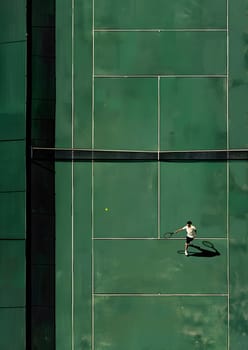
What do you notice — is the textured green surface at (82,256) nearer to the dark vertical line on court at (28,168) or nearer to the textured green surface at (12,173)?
the dark vertical line on court at (28,168)

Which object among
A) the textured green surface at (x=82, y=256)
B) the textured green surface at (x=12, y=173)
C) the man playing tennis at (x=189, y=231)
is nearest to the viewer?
the textured green surface at (x=12, y=173)

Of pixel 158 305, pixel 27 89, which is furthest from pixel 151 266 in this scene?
pixel 27 89

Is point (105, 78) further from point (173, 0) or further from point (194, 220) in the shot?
point (194, 220)

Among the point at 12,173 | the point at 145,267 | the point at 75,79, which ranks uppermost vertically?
the point at 75,79

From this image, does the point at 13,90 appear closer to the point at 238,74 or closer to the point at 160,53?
the point at 160,53

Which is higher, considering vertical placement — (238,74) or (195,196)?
(238,74)

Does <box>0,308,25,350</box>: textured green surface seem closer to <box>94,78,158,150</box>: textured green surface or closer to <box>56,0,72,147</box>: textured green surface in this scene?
<box>56,0,72,147</box>: textured green surface

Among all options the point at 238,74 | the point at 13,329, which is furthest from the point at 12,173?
the point at 238,74

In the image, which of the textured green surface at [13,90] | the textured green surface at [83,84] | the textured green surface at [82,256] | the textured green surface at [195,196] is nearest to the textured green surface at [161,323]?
the textured green surface at [82,256]
